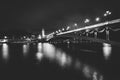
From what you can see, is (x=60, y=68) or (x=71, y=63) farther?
(x=71, y=63)

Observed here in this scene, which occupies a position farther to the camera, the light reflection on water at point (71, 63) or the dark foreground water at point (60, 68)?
the light reflection on water at point (71, 63)

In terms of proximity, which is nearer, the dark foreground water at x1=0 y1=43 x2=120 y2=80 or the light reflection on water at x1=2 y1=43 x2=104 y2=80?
the dark foreground water at x1=0 y1=43 x2=120 y2=80

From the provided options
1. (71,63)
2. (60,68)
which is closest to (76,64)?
(71,63)

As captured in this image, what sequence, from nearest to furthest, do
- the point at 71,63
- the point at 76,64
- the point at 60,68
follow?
the point at 60,68
the point at 76,64
the point at 71,63

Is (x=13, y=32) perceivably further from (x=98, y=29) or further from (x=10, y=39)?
(x=98, y=29)

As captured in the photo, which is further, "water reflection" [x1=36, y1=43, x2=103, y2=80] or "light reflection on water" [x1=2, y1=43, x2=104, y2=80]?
"light reflection on water" [x1=2, y1=43, x2=104, y2=80]

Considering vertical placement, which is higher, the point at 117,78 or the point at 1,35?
the point at 1,35

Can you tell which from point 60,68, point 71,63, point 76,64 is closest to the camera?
point 60,68

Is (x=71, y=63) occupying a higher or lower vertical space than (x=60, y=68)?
higher

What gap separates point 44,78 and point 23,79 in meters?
1.08

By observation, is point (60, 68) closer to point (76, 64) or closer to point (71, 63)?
point (76, 64)

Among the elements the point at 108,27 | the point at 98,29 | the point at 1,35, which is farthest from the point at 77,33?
the point at 1,35

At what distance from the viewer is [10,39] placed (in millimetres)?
112625

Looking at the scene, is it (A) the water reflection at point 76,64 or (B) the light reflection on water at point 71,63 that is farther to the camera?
(B) the light reflection on water at point 71,63
